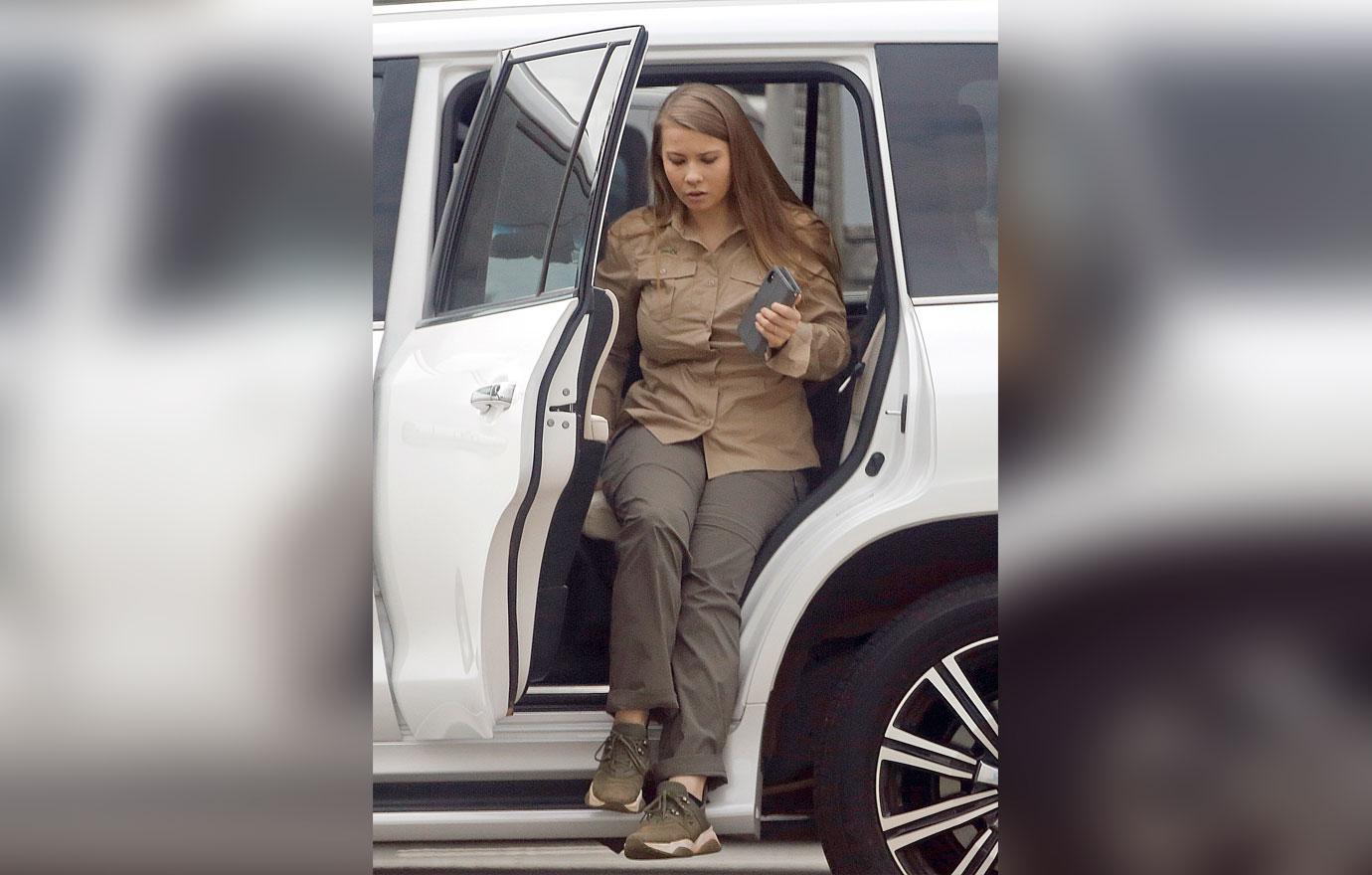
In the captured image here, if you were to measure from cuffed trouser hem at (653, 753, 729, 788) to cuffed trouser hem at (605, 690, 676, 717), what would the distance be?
0.29ft

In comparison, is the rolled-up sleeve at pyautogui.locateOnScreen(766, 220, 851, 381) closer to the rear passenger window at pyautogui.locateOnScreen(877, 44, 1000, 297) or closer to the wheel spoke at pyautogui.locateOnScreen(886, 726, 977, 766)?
the rear passenger window at pyautogui.locateOnScreen(877, 44, 1000, 297)

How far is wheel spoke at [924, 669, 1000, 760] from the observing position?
7.65ft

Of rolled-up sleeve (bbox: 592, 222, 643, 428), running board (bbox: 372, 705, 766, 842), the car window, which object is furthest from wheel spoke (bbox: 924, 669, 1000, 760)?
the car window

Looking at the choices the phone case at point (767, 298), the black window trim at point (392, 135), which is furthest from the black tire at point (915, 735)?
the black window trim at point (392, 135)

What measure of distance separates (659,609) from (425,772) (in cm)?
50

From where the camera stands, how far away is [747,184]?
8.70 ft

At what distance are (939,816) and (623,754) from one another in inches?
21.7

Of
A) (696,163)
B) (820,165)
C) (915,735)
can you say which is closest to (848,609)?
(915,735)

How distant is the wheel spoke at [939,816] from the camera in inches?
92.0

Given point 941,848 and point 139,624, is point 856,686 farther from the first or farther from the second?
point 139,624

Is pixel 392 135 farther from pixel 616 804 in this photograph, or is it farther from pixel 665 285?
pixel 616 804

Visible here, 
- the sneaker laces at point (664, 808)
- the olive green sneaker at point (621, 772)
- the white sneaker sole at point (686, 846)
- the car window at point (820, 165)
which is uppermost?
the car window at point (820, 165)

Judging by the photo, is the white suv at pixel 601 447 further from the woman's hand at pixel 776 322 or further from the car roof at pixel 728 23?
the woman's hand at pixel 776 322

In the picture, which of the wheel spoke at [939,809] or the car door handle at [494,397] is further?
the wheel spoke at [939,809]
